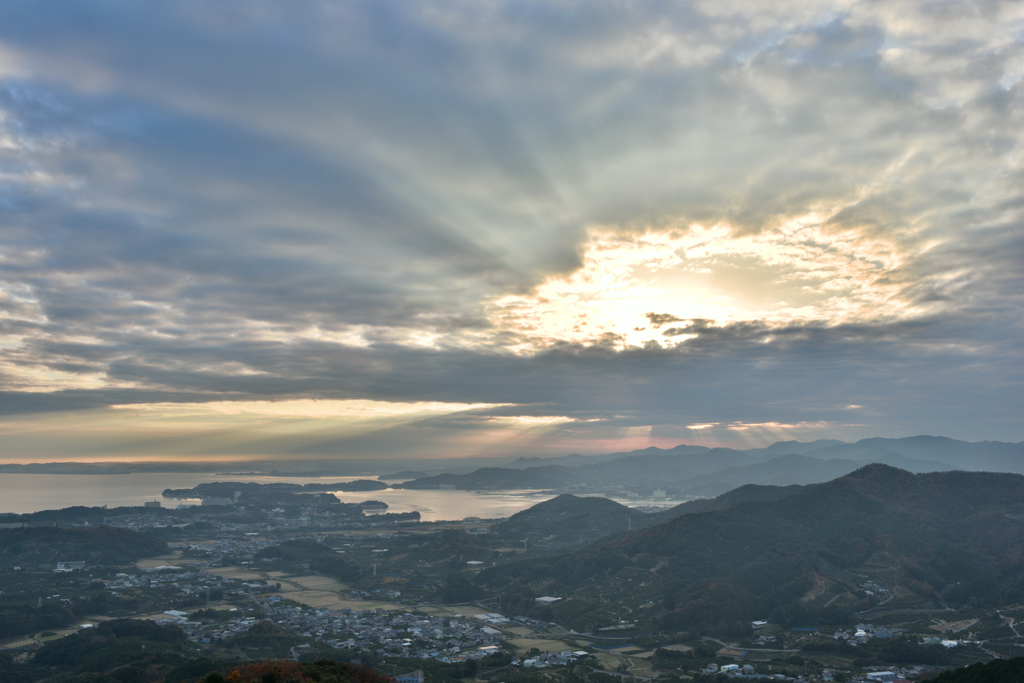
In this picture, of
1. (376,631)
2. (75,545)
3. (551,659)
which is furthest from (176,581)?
(551,659)

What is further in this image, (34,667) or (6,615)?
(6,615)

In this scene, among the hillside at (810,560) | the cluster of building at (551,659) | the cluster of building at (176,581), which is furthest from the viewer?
the cluster of building at (176,581)

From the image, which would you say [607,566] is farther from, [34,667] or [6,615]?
[6,615]

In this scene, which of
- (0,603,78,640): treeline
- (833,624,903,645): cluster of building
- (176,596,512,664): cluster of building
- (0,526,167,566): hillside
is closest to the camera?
(176,596,512,664): cluster of building

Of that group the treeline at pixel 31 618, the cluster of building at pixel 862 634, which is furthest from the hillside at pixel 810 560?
the treeline at pixel 31 618

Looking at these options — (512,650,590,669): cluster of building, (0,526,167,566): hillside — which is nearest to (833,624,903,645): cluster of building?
(512,650,590,669): cluster of building

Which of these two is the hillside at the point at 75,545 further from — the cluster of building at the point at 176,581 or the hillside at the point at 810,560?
the hillside at the point at 810,560

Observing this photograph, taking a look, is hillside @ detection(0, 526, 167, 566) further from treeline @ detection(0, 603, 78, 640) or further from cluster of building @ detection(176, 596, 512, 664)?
cluster of building @ detection(176, 596, 512, 664)

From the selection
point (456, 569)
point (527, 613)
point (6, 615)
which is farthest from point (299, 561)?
point (527, 613)

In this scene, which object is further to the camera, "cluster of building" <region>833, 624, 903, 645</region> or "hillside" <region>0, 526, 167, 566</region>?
"hillside" <region>0, 526, 167, 566</region>
